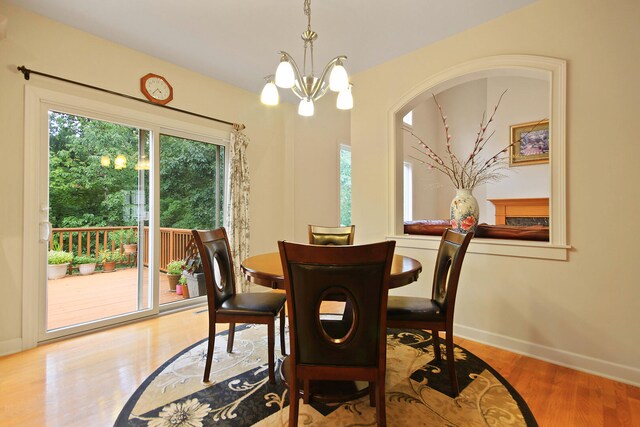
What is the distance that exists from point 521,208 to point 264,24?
4.89 metres

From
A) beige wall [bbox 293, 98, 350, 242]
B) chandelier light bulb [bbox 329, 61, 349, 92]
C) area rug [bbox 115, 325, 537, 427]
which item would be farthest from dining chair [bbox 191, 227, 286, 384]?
beige wall [bbox 293, 98, 350, 242]

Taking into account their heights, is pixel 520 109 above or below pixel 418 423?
above

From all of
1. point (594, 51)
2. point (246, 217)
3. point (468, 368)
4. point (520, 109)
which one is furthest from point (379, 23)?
point (520, 109)

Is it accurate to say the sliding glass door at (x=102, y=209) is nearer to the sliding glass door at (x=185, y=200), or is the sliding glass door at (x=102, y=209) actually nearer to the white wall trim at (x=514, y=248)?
the sliding glass door at (x=185, y=200)

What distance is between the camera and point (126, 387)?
6.02 feet

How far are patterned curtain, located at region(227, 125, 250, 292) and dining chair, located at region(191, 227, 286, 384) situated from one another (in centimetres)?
158

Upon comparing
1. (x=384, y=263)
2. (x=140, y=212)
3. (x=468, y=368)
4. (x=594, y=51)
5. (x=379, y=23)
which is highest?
(x=379, y=23)

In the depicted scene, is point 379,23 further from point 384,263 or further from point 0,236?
point 0,236

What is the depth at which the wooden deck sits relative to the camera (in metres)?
2.62

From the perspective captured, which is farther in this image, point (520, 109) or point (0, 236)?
point (520, 109)

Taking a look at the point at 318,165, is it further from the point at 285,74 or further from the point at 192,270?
the point at 285,74

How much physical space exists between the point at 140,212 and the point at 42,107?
3.79 ft

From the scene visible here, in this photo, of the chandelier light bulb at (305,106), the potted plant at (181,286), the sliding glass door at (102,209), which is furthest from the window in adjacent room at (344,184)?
the chandelier light bulb at (305,106)

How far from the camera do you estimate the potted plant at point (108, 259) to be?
2890 millimetres
